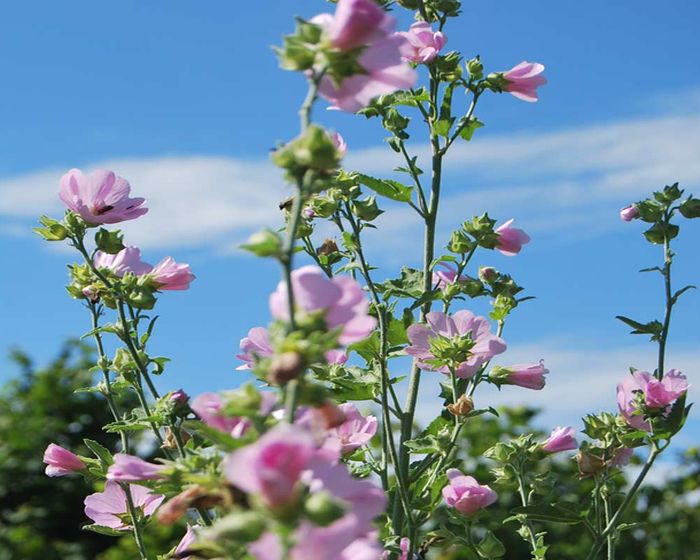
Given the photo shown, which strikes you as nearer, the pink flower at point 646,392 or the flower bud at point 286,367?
the flower bud at point 286,367

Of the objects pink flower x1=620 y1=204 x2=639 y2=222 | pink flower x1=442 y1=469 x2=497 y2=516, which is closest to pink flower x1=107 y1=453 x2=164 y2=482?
pink flower x1=442 y1=469 x2=497 y2=516

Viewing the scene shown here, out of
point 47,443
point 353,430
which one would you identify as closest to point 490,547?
point 353,430

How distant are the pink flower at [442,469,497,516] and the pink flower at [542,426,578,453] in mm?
234

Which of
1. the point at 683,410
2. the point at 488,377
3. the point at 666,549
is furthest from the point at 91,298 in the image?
the point at 666,549

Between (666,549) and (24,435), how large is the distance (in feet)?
19.8

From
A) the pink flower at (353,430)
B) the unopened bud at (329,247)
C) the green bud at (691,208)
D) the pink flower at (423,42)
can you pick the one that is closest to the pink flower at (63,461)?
the pink flower at (353,430)

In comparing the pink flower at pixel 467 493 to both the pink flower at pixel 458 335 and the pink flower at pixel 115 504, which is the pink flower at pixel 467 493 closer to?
the pink flower at pixel 458 335

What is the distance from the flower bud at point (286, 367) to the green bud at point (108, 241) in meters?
1.16

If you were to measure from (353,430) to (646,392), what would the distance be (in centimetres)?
62

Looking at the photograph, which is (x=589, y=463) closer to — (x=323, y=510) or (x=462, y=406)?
(x=462, y=406)

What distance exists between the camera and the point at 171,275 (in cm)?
209

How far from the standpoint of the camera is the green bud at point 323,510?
915mm

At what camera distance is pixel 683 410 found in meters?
2.25

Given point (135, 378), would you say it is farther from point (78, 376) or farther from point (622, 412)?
point (78, 376)
